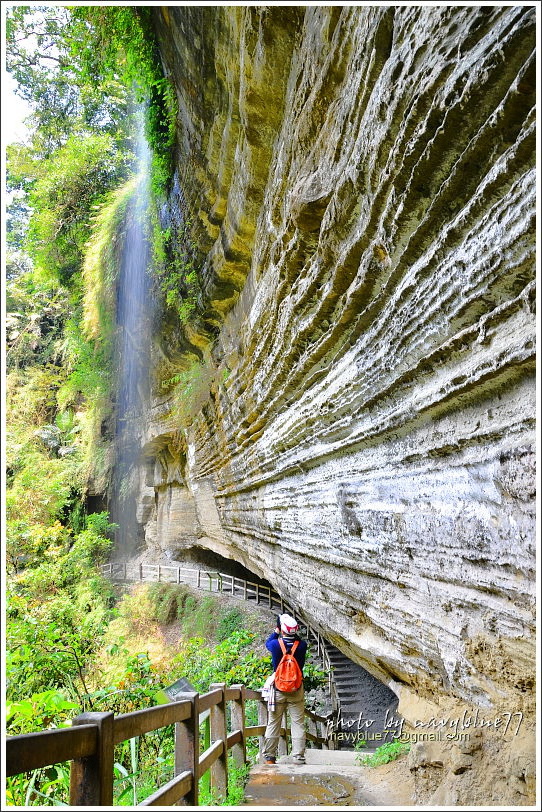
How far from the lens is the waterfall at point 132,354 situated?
11.9 meters

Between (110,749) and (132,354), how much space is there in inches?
571

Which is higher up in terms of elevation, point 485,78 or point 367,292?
point 485,78

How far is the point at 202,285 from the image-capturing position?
9.06 metres

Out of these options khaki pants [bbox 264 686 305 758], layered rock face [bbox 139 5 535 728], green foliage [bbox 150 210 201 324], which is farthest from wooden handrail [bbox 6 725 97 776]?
green foliage [bbox 150 210 201 324]

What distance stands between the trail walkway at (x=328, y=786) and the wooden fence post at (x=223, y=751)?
0.67 feet

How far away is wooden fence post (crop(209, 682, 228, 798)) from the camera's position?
11.3 feet

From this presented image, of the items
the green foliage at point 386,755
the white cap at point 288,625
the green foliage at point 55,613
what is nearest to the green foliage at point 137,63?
the white cap at point 288,625

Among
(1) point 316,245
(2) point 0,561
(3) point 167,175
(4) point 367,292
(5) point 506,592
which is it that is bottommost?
(5) point 506,592

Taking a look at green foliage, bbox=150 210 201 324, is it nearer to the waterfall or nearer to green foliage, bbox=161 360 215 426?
the waterfall

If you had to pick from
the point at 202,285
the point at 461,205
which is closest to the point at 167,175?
the point at 202,285

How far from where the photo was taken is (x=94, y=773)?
1643mm

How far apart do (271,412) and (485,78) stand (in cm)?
467

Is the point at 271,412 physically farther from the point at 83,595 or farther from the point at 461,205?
the point at 83,595

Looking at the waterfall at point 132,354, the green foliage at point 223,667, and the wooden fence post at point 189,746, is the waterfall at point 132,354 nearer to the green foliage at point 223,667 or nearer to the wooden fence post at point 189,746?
the green foliage at point 223,667
